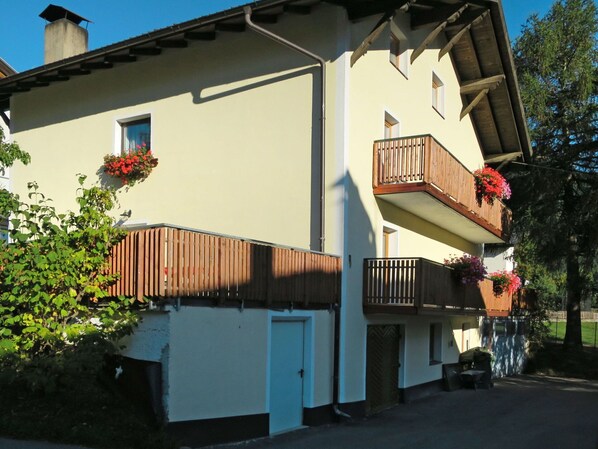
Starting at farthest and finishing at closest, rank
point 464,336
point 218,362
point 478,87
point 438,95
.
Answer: point 464,336
point 478,87
point 438,95
point 218,362

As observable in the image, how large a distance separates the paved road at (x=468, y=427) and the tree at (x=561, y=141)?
732 cm

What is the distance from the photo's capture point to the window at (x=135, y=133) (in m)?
15.2

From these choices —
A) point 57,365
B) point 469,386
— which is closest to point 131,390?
point 57,365

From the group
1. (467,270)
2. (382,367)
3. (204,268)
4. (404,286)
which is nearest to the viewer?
(204,268)

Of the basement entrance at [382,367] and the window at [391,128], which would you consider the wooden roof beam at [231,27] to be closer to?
the window at [391,128]

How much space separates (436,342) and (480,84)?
7.69 m

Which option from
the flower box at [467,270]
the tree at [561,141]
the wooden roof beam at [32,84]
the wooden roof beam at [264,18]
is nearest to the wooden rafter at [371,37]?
the wooden roof beam at [264,18]

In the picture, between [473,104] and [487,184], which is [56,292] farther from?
[473,104]

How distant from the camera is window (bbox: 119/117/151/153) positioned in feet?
50.0

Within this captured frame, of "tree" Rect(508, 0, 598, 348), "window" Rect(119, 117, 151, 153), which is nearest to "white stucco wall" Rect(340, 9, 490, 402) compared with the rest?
"window" Rect(119, 117, 151, 153)

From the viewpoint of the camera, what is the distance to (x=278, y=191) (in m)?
12.9

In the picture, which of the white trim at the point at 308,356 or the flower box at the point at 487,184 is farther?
the flower box at the point at 487,184

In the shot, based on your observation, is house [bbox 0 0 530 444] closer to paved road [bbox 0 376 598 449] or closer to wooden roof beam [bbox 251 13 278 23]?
wooden roof beam [bbox 251 13 278 23]

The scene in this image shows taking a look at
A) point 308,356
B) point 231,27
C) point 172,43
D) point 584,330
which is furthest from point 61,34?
point 584,330
